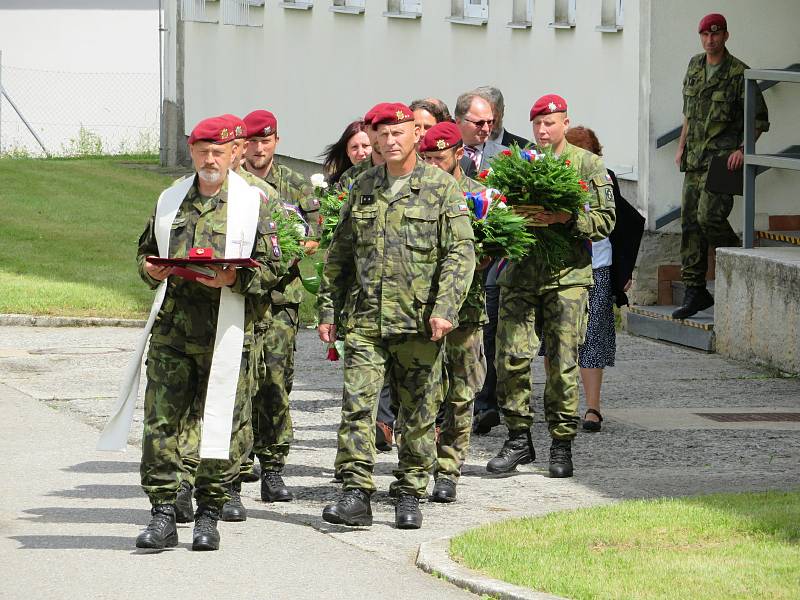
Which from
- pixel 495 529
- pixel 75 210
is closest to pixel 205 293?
pixel 495 529

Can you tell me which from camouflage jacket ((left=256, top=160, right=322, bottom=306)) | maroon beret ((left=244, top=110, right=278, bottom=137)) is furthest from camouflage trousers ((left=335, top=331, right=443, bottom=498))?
maroon beret ((left=244, top=110, right=278, bottom=137))

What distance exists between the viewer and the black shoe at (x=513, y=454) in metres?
9.97

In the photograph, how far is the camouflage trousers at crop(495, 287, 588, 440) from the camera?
9961 millimetres

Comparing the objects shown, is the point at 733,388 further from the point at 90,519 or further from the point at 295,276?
the point at 90,519

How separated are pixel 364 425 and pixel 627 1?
9.26 metres

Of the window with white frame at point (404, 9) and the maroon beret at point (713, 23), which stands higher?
the window with white frame at point (404, 9)

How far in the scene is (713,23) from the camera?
14.8 m

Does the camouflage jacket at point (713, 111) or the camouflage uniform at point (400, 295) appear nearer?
the camouflage uniform at point (400, 295)

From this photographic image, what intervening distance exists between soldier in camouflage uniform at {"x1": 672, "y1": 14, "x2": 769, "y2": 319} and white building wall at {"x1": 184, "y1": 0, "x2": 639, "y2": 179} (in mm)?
1328

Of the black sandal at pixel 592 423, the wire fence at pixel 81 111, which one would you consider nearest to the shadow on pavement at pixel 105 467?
the black sandal at pixel 592 423

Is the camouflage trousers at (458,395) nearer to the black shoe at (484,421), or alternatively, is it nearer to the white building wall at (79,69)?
the black shoe at (484,421)

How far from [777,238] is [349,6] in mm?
11110

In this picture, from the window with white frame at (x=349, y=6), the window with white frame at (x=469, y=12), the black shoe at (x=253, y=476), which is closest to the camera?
the black shoe at (x=253, y=476)

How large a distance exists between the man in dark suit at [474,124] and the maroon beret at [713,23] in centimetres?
465
